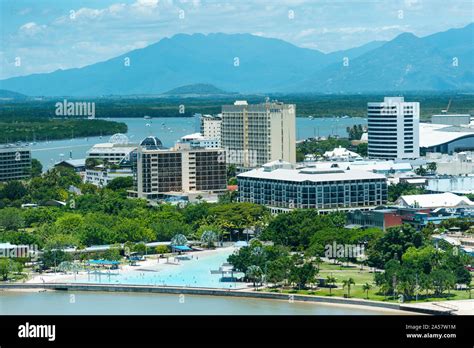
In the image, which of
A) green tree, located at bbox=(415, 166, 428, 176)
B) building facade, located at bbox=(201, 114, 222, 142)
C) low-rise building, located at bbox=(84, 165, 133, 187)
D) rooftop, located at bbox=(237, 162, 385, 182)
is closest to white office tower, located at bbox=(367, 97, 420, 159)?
green tree, located at bbox=(415, 166, 428, 176)

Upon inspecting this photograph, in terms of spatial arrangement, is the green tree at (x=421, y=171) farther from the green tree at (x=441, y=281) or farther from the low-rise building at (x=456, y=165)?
the green tree at (x=441, y=281)

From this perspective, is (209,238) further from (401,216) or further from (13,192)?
(13,192)

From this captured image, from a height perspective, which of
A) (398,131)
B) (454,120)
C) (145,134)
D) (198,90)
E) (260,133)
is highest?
(260,133)

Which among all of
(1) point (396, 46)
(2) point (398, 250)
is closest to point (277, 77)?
(1) point (396, 46)

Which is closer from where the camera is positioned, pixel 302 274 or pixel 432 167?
pixel 302 274

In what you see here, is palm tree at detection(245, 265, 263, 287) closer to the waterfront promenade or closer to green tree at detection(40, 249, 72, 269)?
the waterfront promenade

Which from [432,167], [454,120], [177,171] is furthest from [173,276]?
[454,120]
